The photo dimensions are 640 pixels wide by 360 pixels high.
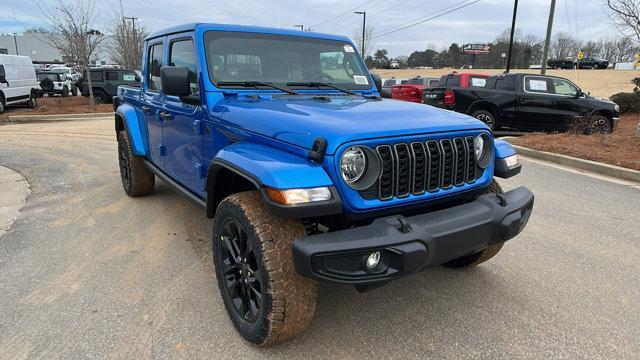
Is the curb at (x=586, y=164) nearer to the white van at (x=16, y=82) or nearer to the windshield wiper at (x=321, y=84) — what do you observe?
the windshield wiper at (x=321, y=84)

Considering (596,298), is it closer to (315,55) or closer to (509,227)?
(509,227)

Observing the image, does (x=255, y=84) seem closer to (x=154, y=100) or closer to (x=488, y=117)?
(x=154, y=100)

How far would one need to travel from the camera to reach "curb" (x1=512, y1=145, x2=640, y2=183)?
677 cm

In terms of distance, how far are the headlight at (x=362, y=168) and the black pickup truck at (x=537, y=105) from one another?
32.3ft

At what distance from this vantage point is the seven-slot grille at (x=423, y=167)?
2.36 meters

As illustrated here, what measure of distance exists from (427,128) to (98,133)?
1108cm

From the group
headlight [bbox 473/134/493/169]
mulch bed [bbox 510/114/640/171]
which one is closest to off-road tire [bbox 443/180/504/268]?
headlight [bbox 473/134/493/169]

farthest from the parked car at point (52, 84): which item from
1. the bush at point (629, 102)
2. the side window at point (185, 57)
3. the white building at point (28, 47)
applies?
the white building at point (28, 47)

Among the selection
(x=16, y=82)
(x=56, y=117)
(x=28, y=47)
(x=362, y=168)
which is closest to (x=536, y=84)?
(x=362, y=168)

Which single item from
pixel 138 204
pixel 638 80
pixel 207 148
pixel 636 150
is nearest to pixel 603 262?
pixel 207 148

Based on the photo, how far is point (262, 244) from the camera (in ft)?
7.50

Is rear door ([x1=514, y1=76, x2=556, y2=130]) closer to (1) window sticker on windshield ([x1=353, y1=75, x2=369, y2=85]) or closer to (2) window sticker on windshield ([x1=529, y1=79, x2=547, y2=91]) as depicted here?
(2) window sticker on windshield ([x1=529, y1=79, x2=547, y2=91])

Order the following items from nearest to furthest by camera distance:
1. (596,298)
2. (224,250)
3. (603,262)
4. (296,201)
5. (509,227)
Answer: (296,201)
(509,227)
(224,250)
(596,298)
(603,262)

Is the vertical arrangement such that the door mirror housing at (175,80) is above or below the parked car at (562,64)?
below
